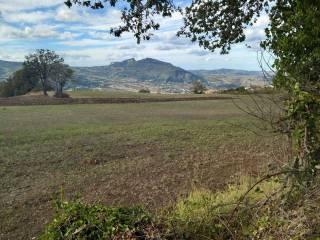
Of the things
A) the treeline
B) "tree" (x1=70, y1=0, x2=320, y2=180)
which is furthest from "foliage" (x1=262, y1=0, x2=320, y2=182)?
the treeline

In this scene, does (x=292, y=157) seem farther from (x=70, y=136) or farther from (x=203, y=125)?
(x=203, y=125)

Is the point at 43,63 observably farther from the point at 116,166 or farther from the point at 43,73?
the point at 116,166

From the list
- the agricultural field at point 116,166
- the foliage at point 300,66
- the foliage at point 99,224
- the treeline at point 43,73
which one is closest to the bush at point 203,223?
the foliage at point 99,224

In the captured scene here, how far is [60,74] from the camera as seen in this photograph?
3632 inches

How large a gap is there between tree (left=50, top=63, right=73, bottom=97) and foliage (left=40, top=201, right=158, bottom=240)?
85.9 metres

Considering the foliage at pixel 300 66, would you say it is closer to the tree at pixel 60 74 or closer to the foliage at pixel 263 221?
the foliage at pixel 263 221

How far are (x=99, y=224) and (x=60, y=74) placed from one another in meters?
90.5

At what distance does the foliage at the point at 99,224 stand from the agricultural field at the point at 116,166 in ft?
5.59

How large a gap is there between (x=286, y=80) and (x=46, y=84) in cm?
8828

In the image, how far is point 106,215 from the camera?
4.84m

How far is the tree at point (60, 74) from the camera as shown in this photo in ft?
296

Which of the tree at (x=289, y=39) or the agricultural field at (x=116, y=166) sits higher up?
the tree at (x=289, y=39)

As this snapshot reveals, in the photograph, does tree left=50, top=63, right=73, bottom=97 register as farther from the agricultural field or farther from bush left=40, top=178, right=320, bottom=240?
bush left=40, top=178, right=320, bottom=240

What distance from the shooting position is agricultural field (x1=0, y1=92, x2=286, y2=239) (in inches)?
364
